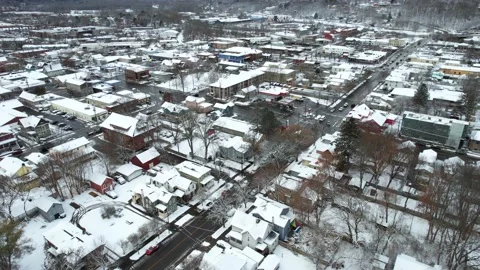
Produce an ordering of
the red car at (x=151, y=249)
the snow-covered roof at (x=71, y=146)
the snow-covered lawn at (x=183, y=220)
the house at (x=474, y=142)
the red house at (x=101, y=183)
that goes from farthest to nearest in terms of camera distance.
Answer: the house at (x=474, y=142)
the snow-covered roof at (x=71, y=146)
the red house at (x=101, y=183)
the snow-covered lawn at (x=183, y=220)
the red car at (x=151, y=249)

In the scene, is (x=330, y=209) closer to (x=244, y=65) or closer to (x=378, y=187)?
(x=378, y=187)

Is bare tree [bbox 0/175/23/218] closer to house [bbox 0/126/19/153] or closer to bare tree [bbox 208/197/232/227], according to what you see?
house [bbox 0/126/19/153]

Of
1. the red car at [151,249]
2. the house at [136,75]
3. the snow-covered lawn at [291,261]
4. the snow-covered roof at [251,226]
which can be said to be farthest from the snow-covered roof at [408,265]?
the house at [136,75]

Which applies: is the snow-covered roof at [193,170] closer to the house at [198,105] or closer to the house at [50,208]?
the house at [50,208]

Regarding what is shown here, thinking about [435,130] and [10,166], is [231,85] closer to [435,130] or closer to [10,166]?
[435,130]

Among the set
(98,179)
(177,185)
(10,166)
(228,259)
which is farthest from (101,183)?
(228,259)

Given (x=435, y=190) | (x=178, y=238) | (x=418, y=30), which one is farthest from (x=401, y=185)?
(x=418, y=30)
